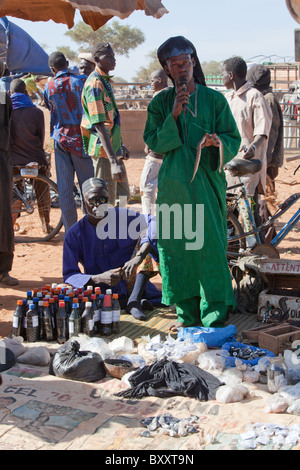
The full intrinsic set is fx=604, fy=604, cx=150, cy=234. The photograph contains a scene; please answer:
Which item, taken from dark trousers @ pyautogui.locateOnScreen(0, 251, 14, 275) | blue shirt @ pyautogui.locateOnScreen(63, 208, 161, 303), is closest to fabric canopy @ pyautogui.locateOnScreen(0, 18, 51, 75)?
dark trousers @ pyautogui.locateOnScreen(0, 251, 14, 275)

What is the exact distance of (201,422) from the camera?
335cm

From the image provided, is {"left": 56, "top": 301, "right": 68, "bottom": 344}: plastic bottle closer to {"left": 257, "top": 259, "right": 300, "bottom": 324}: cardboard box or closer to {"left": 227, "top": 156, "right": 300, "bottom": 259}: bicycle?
{"left": 257, "top": 259, "right": 300, "bottom": 324}: cardboard box

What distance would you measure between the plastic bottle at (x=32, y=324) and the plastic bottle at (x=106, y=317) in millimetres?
514

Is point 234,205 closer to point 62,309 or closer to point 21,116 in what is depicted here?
point 62,309

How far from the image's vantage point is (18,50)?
18.5 metres

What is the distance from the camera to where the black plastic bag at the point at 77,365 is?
396 centimetres

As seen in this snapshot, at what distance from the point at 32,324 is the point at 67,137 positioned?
290 cm

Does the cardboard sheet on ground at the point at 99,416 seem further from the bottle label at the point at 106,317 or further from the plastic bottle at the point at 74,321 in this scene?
the bottle label at the point at 106,317

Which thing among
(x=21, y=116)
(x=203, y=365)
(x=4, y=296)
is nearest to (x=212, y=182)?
(x=203, y=365)

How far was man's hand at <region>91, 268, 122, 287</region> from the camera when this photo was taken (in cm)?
A: 505

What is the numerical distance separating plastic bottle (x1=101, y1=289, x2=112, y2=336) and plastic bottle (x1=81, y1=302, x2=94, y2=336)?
0.11m

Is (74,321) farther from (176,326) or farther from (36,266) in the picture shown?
(36,266)

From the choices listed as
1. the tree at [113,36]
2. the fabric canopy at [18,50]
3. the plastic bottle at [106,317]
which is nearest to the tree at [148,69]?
the tree at [113,36]

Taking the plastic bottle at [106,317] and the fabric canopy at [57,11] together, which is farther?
the fabric canopy at [57,11]
